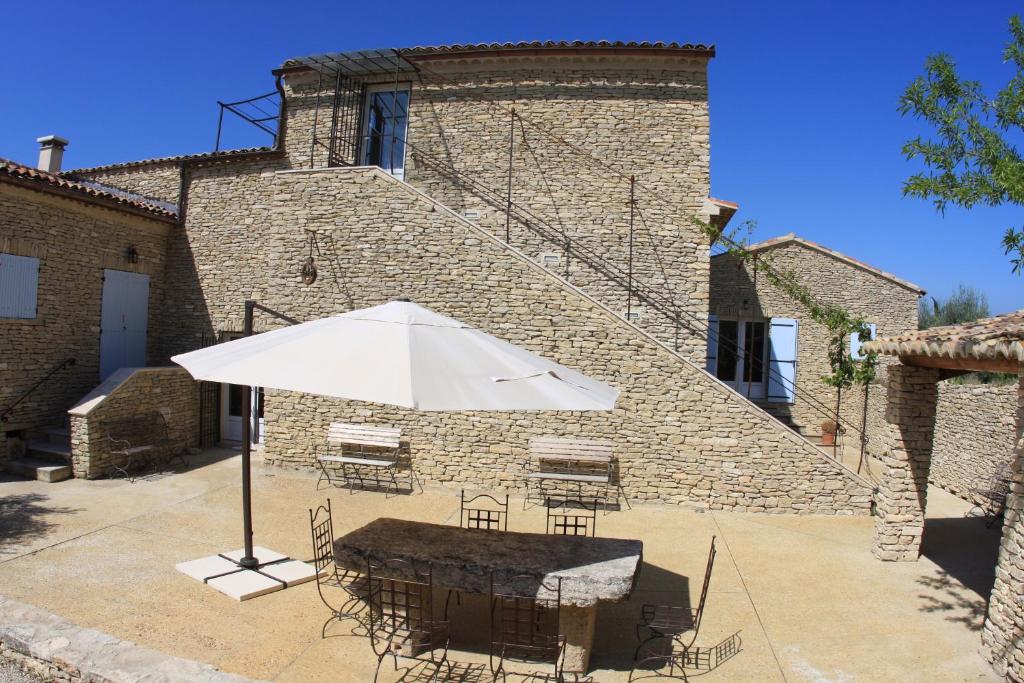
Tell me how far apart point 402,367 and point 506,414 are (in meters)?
5.40

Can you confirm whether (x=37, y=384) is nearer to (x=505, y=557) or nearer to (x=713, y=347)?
(x=505, y=557)

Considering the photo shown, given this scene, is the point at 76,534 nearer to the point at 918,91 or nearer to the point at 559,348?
the point at 559,348

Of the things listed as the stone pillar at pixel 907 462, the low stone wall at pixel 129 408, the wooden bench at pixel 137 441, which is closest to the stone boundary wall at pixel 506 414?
the stone pillar at pixel 907 462

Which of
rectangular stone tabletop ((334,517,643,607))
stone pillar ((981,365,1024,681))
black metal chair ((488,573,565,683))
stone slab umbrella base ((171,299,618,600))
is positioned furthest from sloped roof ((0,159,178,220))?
stone pillar ((981,365,1024,681))

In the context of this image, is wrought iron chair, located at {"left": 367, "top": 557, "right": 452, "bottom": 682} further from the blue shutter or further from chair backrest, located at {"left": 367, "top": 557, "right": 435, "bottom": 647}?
the blue shutter

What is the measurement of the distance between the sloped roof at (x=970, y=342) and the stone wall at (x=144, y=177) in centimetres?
1390

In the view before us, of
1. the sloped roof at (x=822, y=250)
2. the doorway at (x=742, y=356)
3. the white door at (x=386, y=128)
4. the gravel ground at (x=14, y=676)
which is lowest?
the gravel ground at (x=14, y=676)

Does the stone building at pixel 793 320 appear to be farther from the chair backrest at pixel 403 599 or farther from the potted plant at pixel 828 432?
the chair backrest at pixel 403 599

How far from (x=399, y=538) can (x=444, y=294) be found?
5.28m

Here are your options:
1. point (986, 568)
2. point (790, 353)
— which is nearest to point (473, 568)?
point (986, 568)

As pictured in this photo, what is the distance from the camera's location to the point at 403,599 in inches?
193

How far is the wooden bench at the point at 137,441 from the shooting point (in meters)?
9.74

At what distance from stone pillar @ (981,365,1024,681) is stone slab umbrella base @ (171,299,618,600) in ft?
11.2

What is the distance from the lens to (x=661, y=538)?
7859 mm
